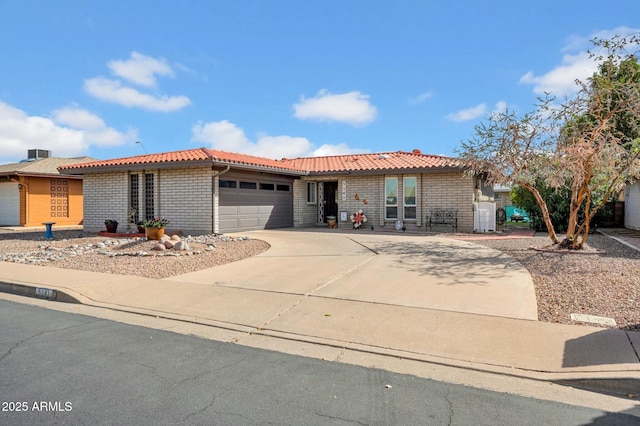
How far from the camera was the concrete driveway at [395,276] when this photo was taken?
6656mm

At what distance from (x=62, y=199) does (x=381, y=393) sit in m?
27.8

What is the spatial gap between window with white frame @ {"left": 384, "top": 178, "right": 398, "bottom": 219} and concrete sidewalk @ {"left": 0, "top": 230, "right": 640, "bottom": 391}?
25.6 feet

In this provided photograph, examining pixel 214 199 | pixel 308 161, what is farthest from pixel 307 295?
pixel 308 161

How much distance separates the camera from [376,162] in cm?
2034

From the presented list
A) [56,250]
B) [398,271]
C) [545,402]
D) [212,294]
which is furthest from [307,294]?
[56,250]

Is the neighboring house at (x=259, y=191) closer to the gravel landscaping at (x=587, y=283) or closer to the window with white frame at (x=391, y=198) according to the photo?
the window with white frame at (x=391, y=198)

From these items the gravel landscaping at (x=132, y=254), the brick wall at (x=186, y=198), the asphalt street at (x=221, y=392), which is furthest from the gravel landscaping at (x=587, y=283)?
the brick wall at (x=186, y=198)

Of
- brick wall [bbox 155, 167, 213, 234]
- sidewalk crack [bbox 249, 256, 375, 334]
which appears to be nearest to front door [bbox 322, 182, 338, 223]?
brick wall [bbox 155, 167, 213, 234]

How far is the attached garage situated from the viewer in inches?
639

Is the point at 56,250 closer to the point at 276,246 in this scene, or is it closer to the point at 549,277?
the point at 276,246

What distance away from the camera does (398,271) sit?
8867mm

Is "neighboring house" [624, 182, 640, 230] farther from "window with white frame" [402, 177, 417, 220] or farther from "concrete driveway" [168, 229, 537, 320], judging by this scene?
"concrete driveway" [168, 229, 537, 320]

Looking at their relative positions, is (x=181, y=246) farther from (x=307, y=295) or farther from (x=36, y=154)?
(x=36, y=154)

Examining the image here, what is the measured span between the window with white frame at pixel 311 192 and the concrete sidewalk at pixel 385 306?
402 inches
